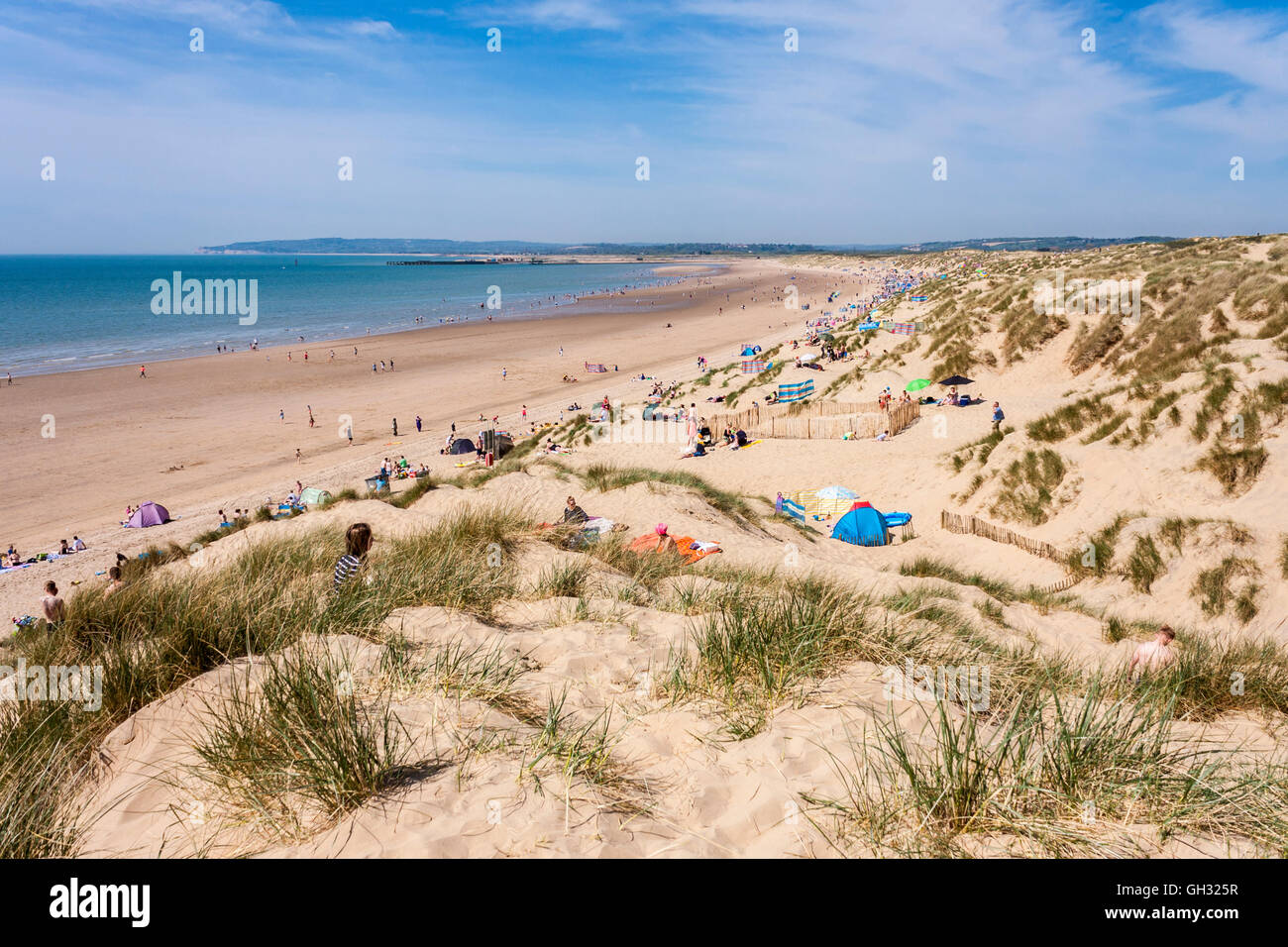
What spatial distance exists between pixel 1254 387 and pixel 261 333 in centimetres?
6443

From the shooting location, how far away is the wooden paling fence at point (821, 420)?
20.8 metres

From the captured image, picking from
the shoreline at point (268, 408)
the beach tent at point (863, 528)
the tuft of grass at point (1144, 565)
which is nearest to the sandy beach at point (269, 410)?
the shoreline at point (268, 408)

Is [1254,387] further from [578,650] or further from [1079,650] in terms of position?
[578,650]

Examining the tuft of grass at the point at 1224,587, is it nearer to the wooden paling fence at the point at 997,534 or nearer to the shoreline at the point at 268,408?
the wooden paling fence at the point at 997,534

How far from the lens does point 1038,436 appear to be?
48.4 feet

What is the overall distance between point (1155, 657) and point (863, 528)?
8536 millimetres

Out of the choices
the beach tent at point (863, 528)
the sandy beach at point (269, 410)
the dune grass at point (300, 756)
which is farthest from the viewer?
the sandy beach at point (269, 410)

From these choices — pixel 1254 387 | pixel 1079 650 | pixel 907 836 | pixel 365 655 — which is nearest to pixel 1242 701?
pixel 1079 650

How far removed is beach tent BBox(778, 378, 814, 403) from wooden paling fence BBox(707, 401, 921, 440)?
2.09 metres

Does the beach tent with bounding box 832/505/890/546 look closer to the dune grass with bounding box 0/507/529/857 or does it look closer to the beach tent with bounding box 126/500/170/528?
the dune grass with bounding box 0/507/529/857

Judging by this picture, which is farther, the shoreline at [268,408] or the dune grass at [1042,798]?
the shoreline at [268,408]

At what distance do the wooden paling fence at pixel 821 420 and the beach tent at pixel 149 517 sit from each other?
16.7 metres

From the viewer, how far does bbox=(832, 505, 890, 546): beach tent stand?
13602 millimetres

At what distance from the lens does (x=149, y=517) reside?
19031mm
